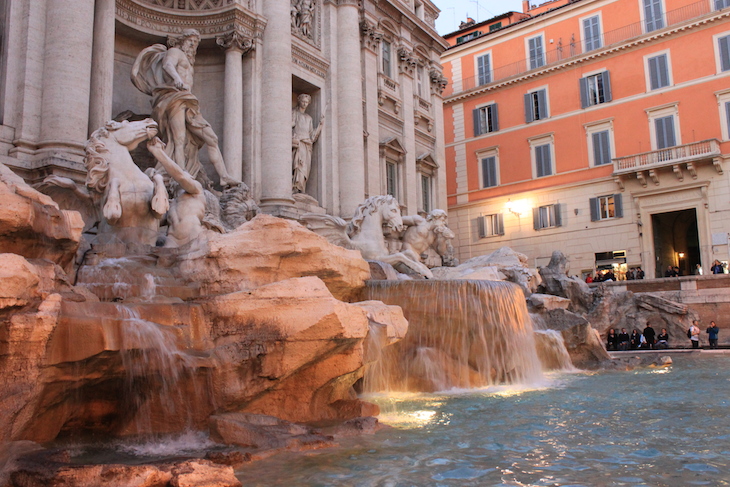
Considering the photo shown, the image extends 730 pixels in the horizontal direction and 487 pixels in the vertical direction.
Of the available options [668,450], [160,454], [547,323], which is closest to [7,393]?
[160,454]

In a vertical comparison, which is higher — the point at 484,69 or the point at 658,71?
the point at 484,69

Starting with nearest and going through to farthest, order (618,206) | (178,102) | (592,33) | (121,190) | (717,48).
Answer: (121,190)
(178,102)
(717,48)
(618,206)
(592,33)

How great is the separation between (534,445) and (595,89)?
82.0 ft

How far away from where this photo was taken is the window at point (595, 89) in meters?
26.2

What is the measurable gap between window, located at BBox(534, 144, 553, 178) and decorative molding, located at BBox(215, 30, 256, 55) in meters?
16.5

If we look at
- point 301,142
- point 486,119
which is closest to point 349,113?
point 301,142

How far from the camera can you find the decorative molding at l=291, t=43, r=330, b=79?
16.8 meters

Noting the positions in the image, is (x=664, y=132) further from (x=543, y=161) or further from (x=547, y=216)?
(x=547, y=216)

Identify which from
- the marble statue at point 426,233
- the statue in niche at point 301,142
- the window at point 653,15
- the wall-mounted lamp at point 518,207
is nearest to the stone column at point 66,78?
the marble statue at point 426,233

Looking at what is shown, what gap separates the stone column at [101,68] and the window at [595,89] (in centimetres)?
→ 2026

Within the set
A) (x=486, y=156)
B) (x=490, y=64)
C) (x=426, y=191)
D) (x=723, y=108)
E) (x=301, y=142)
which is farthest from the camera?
(x=490, y=64)

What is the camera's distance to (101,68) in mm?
11945

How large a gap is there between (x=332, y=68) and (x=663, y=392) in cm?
1348

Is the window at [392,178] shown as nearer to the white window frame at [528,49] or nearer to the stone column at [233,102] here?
the stone column at [233,102]
